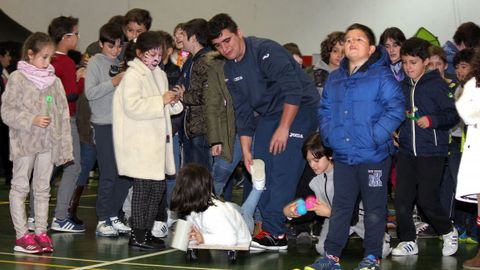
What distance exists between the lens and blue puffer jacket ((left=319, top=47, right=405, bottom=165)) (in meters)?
5.44

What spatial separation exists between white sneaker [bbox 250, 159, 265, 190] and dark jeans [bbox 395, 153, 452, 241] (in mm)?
1089

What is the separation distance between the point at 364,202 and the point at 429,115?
1.38 meters

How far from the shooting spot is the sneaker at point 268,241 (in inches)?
258

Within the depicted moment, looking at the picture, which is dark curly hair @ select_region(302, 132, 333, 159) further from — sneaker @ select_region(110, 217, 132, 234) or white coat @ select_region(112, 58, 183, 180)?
sneaker @ select_region(110, 217, 132, 234)

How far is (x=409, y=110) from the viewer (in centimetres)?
675

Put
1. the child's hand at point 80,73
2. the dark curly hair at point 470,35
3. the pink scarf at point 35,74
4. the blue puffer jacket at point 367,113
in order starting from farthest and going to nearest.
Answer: the dark curly hair at point 470,35
the child's hand at point 80,73
the pink scarf at point 35,74
the blue puffer jacket at point 367,113

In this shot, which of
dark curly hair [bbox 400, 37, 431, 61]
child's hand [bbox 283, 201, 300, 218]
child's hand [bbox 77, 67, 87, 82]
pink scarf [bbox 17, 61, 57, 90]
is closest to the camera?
child's hand [bbox 283, 201, 300, 218]

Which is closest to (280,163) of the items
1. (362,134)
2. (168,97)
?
(168,97)

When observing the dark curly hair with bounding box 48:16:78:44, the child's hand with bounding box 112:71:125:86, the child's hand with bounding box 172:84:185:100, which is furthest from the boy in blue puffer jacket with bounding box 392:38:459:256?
the dark curly hair with bounding box 48:16:78:44

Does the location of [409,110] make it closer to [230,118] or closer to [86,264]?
[230,118]

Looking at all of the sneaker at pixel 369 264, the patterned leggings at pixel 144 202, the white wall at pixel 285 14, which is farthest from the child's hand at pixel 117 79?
the white wall at pixel 285 14

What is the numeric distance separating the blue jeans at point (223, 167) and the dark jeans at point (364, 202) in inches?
56.6

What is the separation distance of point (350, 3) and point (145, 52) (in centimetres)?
799

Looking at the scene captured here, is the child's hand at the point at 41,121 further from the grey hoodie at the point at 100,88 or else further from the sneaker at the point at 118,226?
the sneaker at the point at 118,226
